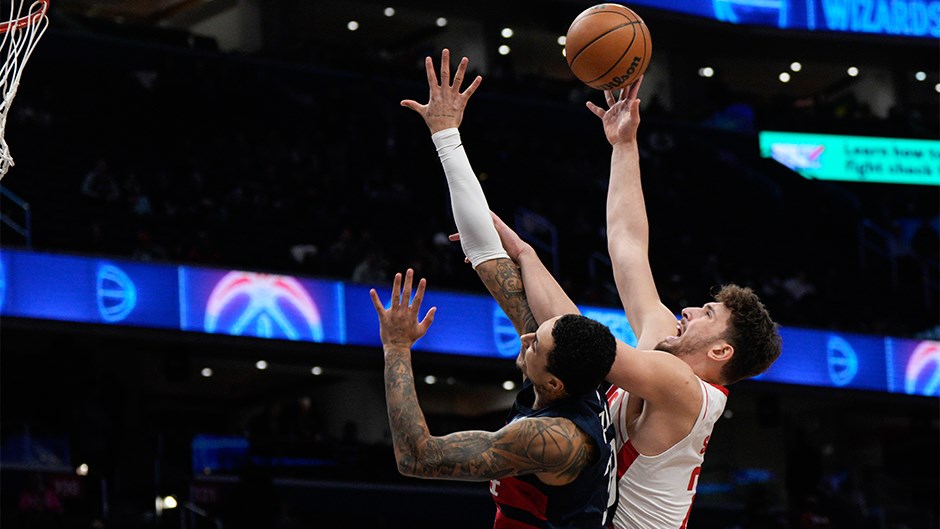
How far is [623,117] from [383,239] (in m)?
13.9

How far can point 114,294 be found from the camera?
578 inches

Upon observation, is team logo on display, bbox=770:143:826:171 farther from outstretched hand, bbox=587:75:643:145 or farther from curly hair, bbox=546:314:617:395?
curly hair, bbox=546:314:617:395

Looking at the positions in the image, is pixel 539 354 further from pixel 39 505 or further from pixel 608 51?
pixel 39 505

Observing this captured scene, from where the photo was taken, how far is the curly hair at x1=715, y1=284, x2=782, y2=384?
455 centimetres

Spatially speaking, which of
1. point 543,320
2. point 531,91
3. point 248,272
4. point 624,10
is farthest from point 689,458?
point 531,91

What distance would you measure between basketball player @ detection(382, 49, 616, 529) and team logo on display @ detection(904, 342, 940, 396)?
16.5 metres

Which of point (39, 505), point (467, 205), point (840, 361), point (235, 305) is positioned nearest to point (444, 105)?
point (467, 205)

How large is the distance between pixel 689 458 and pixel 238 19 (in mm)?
22494

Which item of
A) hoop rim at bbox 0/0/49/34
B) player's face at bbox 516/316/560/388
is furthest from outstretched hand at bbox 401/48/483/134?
hoop rim at bbox 0/0/49/34

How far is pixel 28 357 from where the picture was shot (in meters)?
18.4

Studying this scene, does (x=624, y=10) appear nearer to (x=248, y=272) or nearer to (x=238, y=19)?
(x=248, y=272)

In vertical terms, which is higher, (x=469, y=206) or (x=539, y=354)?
(x=469, y=206)

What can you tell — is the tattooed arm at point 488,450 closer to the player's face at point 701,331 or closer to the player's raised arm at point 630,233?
the player's face at point 701,331

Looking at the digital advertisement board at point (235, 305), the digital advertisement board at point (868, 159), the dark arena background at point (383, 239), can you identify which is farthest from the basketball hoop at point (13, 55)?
the digital advertisement board at point (868, 159)
